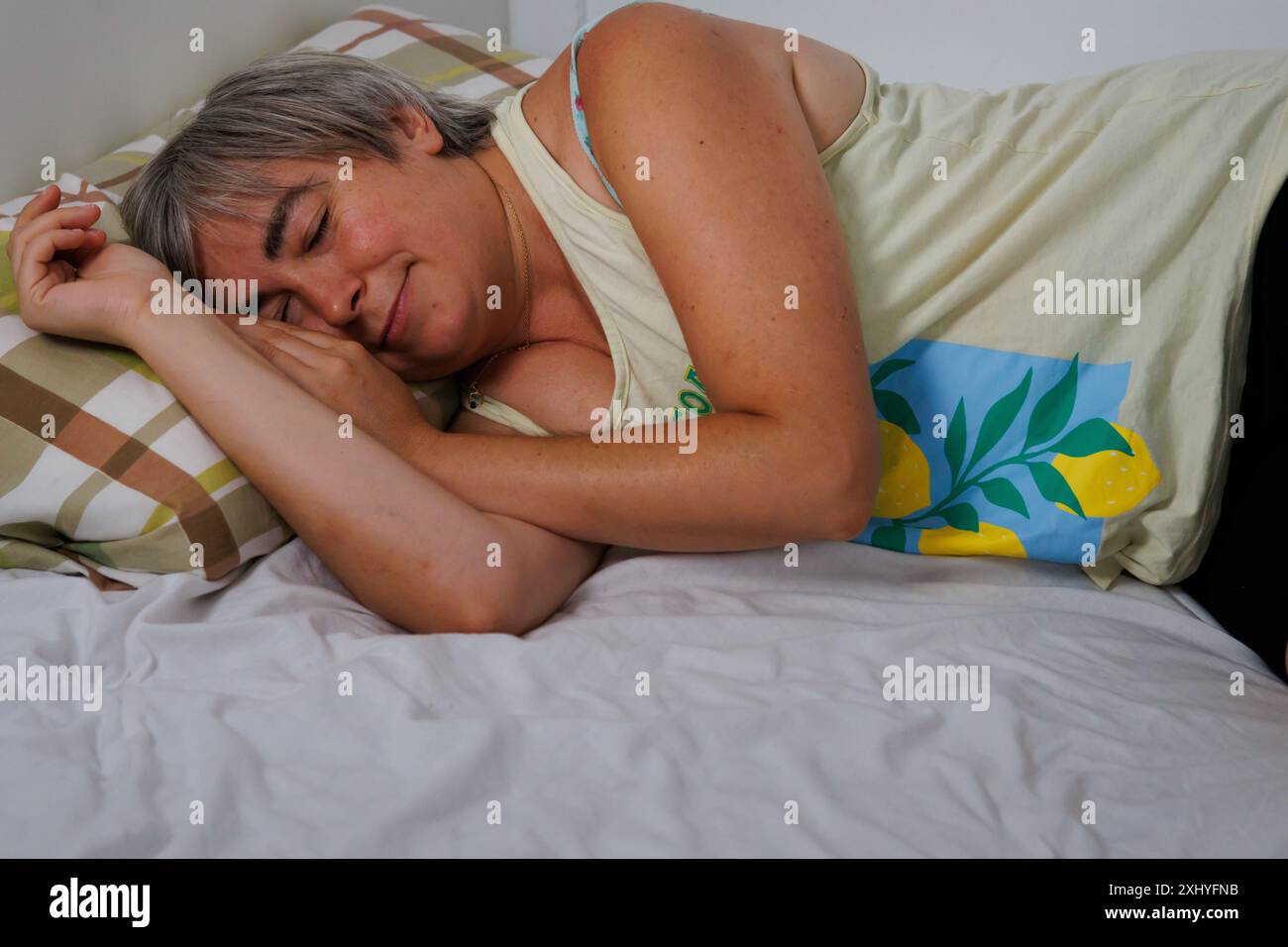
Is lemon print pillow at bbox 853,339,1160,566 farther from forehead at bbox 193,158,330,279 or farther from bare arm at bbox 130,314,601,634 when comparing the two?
forehead at bbox 193,158,330,279

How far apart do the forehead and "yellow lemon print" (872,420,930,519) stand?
64cm

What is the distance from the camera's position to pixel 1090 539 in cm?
117

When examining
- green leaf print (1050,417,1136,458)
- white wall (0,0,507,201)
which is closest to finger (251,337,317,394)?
white wall (0,0,507,201)

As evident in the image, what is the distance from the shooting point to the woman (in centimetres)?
103

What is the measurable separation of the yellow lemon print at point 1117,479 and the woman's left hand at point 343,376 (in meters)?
0.68

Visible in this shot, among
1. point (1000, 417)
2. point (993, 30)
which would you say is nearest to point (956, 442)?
point (1000, 417)

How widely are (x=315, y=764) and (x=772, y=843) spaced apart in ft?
1.13

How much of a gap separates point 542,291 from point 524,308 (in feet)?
0.09

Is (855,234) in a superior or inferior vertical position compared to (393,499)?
superior

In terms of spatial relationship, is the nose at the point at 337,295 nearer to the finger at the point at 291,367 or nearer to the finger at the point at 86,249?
the finger at the point at 291,367
